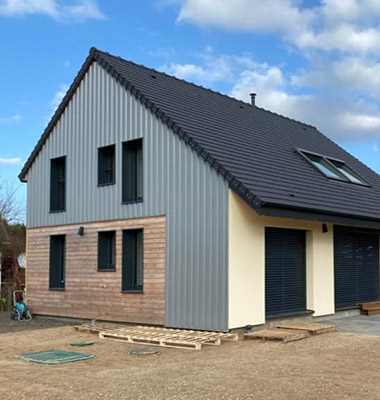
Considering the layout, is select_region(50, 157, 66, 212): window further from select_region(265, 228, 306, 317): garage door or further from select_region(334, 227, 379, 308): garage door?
select_region(334, 227, 379, 308): garage door

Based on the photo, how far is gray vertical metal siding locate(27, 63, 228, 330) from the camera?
12.1 metres

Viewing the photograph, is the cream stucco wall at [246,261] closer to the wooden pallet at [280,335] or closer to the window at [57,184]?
the wooden pallet at [280,335]

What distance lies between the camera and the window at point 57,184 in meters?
16.7

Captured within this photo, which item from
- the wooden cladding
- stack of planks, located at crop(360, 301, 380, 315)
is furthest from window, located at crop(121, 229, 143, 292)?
stack of planks, located at crop(360, 301, 380, 315)

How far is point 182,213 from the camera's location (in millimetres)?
12773

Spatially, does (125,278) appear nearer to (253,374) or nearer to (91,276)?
(91,276)

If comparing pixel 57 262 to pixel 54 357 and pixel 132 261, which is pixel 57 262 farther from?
pixel 54 357

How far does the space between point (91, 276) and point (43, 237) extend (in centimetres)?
265

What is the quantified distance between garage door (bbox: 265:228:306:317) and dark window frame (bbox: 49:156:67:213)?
21.2ft

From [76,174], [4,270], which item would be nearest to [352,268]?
[76,174]

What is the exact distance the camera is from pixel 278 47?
13125 millimetres

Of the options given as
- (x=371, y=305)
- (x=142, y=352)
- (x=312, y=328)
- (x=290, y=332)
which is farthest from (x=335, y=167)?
(x=142, y=352)

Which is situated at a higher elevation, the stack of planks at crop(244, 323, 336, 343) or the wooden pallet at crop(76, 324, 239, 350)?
the stack of planks at crop(244, 323, 336, 343)

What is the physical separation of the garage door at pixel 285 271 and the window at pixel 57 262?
6316 mm
